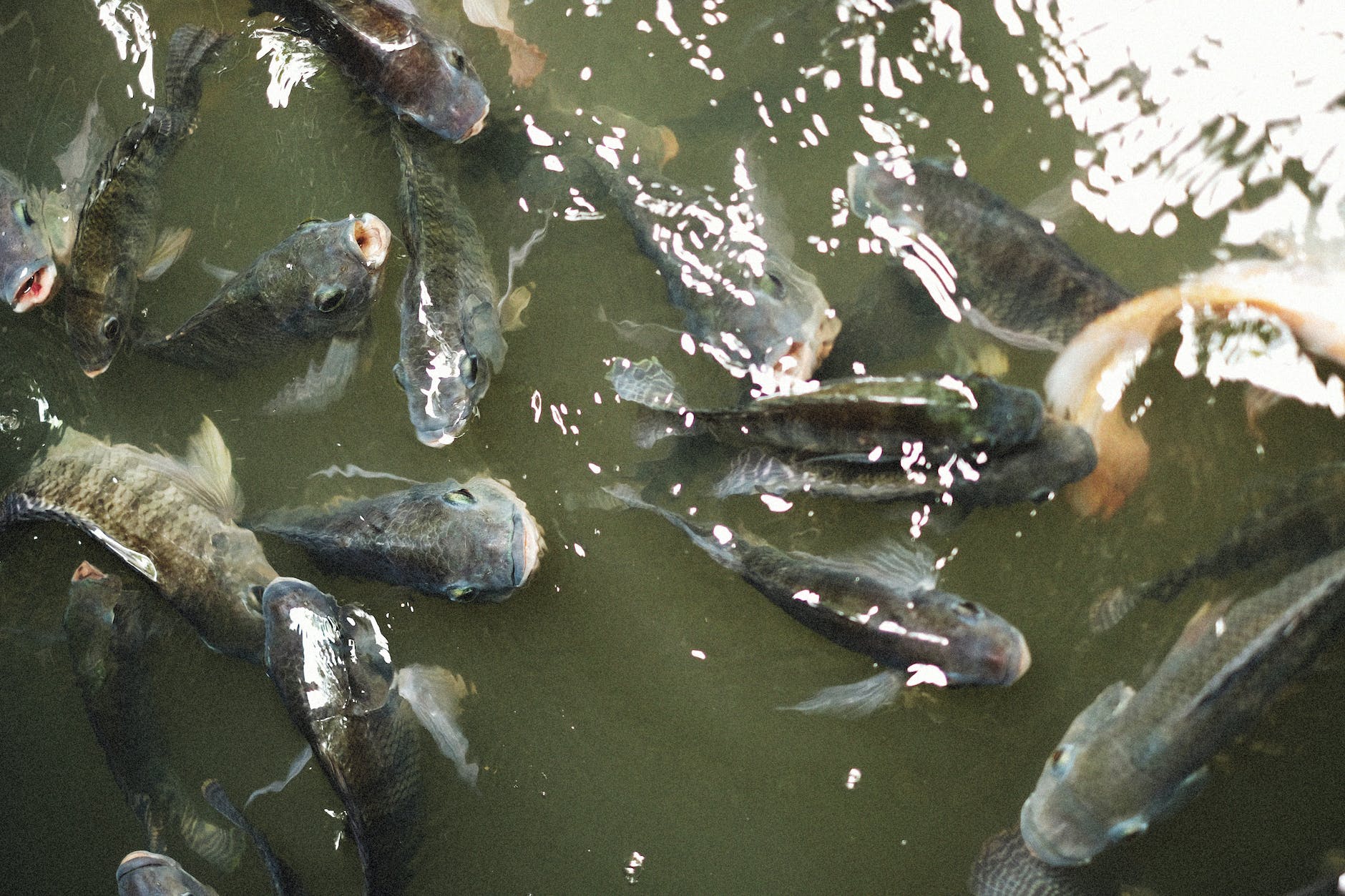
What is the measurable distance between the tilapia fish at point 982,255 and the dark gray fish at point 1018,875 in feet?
4.43

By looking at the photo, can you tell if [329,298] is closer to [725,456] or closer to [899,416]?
[725,456]

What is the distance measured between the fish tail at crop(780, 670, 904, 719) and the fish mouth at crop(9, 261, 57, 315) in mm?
2947

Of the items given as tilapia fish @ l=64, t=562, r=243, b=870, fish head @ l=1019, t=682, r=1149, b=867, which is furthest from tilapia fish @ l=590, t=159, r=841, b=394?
tilapia fish @ l=64, t=562, r=243, b=870

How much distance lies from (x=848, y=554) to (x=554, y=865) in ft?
4.50

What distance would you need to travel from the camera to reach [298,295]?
297 centimetres

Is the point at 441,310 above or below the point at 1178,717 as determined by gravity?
above

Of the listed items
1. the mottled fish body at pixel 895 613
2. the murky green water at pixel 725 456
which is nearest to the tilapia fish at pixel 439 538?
the murky green water at pixel 725 456

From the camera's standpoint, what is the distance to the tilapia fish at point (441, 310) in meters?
2.86

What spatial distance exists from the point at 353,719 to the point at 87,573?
4.16 ft

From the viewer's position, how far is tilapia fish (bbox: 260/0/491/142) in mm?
2961

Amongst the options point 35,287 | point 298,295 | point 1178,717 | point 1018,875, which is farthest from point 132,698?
point 1178,717

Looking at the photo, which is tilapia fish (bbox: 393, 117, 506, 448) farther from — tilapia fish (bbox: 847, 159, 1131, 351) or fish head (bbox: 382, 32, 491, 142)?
tilapia fish (bbox: 847, 159, 1131, 351)

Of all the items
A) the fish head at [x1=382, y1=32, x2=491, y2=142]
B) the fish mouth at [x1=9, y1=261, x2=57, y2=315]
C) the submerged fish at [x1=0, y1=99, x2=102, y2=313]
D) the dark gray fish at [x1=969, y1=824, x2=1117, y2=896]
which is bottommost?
the dark gray fish at [x1=969, y1=824, x2=1117, y2=896]

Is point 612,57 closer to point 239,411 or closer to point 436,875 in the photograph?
point 239,411
